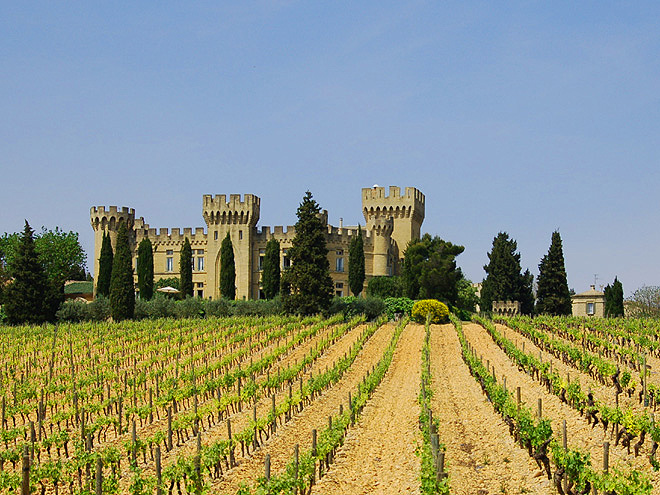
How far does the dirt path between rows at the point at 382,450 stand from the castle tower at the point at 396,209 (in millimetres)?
37924

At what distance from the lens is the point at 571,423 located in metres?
15.3

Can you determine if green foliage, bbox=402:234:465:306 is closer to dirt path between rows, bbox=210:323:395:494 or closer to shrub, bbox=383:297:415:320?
shrub, bbox=383:297:415:320

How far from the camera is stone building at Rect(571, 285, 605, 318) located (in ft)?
209

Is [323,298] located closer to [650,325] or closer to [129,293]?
[129,293]

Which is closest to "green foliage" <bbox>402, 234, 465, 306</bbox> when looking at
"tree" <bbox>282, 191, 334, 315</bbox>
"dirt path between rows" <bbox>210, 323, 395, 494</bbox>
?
"tree" <bbox>282, 191, 334, 315</bbox>

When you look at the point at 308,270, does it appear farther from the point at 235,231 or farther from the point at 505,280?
the point at 505,280

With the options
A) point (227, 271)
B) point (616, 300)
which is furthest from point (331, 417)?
point (616, 300)

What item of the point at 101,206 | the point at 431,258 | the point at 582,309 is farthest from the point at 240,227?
the point at 582,309

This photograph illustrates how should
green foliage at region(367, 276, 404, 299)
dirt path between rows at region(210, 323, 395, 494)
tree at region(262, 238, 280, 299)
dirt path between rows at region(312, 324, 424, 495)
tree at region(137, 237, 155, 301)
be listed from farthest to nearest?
tree at region(137, 237, 155, 301) → tree at region(262, 238, 280, 299) → green foliage at region(367, 276, 404, 299) → dirt path between rows at region(210, 323, 395, 494) → dirt path between rows at region(312, 324, 424, 495)

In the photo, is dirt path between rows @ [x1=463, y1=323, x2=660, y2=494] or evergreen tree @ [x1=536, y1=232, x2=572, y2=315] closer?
dirt path between rows @ [x1=463, y1=323, x2=660, y2=494]

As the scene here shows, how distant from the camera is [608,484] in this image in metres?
9.59

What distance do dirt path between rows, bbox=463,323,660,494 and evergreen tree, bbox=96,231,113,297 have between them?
33.9 m

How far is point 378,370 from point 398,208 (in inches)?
1497

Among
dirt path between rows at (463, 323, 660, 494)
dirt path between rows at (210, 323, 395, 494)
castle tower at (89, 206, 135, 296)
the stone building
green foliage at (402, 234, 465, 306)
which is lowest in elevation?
dirt path between rows at (210, 323, 395, 494)
